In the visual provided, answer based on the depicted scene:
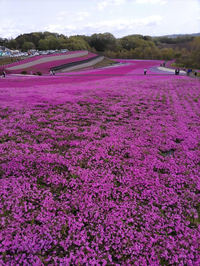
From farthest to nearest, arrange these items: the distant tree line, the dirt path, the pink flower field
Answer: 1. the distant tree line
2. the dirt path
3. the pink flower field

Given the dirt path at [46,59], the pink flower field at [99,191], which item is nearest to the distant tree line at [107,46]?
the dirt path at [46,59]

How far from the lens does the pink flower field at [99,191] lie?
4.88 m

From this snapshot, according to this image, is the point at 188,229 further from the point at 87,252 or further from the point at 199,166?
the point at 199,166

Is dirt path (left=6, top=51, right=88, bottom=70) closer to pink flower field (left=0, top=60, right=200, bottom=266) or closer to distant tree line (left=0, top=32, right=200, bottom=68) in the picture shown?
distant tree line (left=0, top=32, right=200, bottom=68)

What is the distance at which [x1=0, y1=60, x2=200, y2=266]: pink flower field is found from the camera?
4.88m

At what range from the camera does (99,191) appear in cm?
685

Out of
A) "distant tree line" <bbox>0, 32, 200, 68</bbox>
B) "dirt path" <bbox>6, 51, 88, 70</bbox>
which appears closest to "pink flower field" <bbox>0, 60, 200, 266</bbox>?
"dirt path" <bbox>6, 51, 88, 70</bbox>

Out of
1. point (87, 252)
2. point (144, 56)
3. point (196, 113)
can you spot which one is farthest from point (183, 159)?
point (144, 56)

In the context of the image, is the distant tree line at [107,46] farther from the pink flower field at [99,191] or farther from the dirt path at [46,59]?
the pink flower field at [99,191]

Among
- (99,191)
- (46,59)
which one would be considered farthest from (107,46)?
(99,191)

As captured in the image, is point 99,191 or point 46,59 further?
point 46,59

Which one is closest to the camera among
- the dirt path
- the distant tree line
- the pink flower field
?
the pink flower field

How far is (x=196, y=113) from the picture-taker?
15.8m

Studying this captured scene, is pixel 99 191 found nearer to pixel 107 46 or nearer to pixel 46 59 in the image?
pixel 46 59
